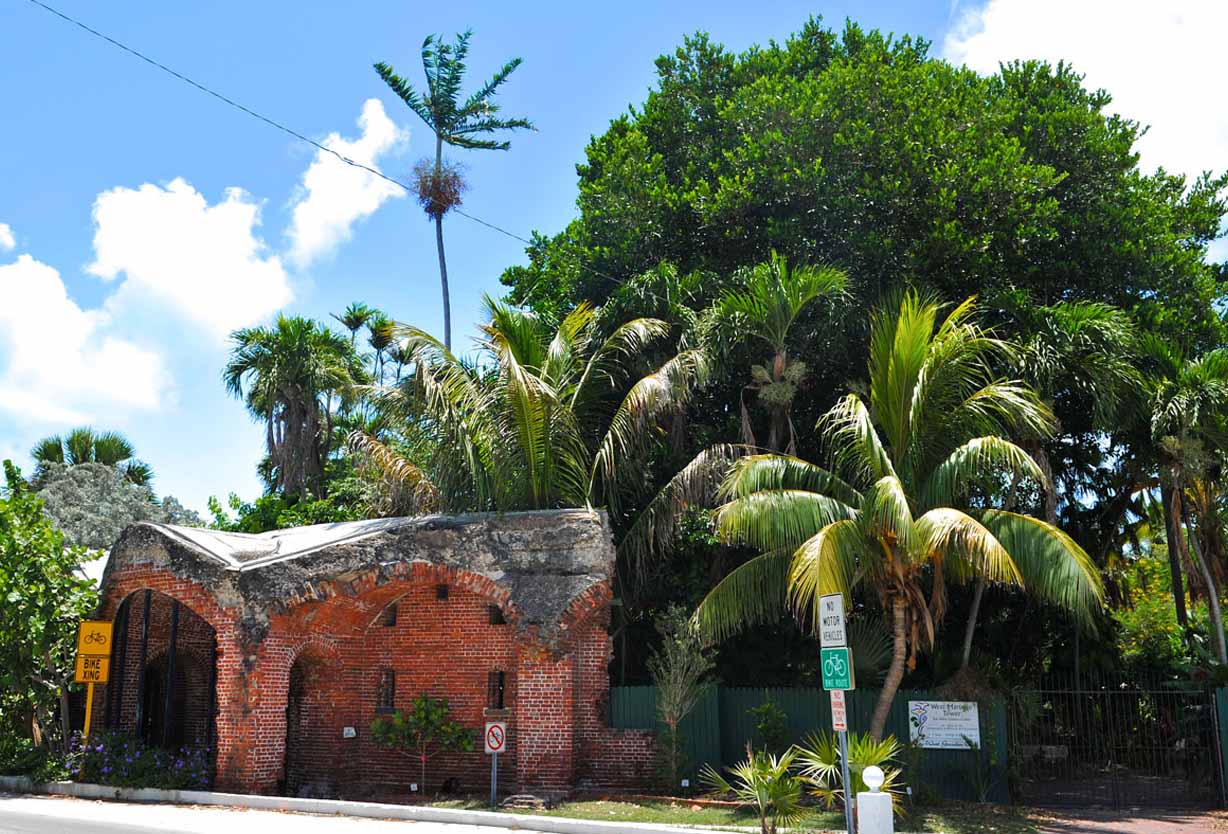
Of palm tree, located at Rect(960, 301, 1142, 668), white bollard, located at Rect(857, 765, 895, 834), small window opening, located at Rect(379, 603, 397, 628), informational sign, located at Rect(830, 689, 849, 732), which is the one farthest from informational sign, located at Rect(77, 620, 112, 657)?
palm tree, located at Rect(960, 301, 1142, 668)

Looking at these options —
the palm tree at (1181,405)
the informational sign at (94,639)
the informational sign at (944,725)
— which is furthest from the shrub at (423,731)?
the palm tree at (1181,405)

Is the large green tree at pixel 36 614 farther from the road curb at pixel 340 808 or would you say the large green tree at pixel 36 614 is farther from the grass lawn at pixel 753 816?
the grass lawn at pixel 753 816

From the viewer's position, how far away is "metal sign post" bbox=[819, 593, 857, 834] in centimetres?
1084

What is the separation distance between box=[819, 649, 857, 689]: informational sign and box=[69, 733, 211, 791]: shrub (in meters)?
12.4

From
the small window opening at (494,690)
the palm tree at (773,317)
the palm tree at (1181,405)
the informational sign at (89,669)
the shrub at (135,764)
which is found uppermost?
the palm tree at (773,317)

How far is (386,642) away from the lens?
19859mm

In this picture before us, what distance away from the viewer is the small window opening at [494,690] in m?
18.9

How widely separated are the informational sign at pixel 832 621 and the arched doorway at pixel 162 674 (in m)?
13.1

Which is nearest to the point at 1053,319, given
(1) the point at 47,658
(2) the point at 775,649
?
(2) the point at 775,649

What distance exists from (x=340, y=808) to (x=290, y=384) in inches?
672

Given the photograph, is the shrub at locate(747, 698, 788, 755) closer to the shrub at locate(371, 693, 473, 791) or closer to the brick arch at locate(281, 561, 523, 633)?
the brick arch at locate(281, 561, 523, 633)

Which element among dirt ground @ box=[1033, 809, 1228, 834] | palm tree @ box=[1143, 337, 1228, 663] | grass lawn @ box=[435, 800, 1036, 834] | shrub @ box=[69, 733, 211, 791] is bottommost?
dirt ground @ box=[1033, 809, 1228, 834]

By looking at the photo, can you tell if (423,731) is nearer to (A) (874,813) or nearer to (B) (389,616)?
(B) (389,616)

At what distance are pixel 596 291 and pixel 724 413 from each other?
13.8 feet
